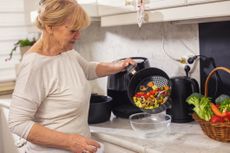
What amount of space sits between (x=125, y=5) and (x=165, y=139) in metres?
0.67

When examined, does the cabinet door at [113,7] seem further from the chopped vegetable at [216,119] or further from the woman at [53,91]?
the chopped vegetable at [216,119]

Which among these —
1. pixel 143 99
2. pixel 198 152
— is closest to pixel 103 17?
pixel 143 99

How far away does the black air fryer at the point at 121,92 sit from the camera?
1.73 meters

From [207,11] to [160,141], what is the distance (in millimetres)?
576

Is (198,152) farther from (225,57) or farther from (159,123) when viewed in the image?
(225,57)

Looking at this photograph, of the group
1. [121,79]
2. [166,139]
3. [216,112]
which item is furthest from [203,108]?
[121,79]

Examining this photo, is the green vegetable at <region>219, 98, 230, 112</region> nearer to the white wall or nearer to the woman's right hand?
the woman's right hand

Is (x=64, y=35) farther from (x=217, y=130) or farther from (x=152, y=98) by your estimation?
(x=217, y=130)

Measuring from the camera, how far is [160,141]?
1358 millimetres

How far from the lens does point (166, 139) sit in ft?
4.52

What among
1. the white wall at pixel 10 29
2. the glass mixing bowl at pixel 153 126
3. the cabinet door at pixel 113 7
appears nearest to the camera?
the glass mixing bowl at pixel 153 126

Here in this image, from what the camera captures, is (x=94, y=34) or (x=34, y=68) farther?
(x=94, y=34)

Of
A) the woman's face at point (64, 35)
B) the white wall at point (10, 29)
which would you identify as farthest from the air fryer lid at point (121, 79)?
the white wall at point (10, 29)

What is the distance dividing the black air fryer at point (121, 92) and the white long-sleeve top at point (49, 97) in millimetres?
370
